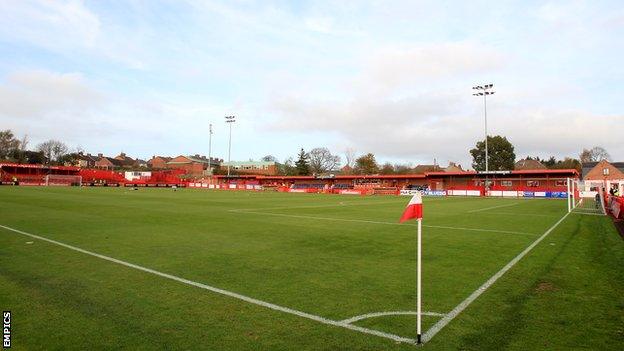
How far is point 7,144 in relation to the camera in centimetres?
11581

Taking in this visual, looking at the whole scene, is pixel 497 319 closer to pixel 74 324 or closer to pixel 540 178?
pixel 74 324

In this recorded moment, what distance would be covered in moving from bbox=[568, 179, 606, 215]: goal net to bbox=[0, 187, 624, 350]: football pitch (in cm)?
2610

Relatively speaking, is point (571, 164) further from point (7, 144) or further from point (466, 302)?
point (7, 144)

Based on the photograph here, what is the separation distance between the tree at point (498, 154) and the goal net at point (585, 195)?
89.7 feet

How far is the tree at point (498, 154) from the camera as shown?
10106 cm

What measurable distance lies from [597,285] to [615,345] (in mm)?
3402

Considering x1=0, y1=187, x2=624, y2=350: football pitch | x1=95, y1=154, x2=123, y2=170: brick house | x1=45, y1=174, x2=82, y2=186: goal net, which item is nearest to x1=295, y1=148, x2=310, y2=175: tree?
x1=45, y1=174, x2=82, y2=186: goal net

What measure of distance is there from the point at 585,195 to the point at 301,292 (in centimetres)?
6923

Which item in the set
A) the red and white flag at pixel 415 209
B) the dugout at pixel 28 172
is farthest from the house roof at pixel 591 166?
the dugout at pixel 28 172

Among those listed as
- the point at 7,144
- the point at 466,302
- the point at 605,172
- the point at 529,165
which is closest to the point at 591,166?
the point at 605,172

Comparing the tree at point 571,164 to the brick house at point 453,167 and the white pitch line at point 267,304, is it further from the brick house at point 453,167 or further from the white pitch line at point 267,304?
the white pitch line at point 267,304

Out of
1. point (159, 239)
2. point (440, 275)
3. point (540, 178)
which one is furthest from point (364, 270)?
point (540, 178)

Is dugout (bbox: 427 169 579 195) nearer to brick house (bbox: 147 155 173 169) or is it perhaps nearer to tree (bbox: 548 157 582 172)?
tree (bbox: 548 157 582 172)

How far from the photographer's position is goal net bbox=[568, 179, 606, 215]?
34.9 m
